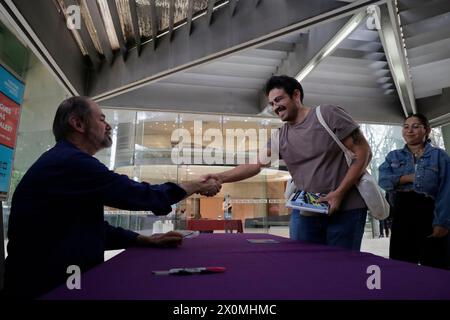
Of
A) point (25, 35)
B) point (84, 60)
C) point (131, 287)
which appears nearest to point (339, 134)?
point (131, 287)

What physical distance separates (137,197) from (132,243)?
48 centimetres

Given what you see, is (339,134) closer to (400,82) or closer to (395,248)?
(395,248)

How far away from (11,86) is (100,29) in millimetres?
1138

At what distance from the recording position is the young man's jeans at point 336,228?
5.23 ft

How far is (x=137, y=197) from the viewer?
1.16m

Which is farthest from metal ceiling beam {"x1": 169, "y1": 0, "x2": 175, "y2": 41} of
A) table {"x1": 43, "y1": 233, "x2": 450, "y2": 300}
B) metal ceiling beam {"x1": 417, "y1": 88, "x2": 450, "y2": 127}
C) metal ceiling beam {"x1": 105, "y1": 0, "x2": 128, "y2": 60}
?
metal ceiling beam {"x1": 417, "y1": 88, "x2": 450, "y2": 127}

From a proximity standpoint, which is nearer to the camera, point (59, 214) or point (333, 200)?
point (59, 214)

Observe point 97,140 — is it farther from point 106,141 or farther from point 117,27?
point 117,27

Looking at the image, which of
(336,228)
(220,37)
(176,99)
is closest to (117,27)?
(220,37)

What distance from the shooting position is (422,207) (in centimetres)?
211

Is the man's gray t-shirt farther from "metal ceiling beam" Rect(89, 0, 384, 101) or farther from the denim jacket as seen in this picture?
"metal ceiling beam" Rect(89, 0, 384, 101)

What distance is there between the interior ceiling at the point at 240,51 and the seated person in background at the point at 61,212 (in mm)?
1975

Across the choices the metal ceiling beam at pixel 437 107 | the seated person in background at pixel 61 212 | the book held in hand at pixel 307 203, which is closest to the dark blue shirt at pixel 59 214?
the seated person in background at pixel 61 212

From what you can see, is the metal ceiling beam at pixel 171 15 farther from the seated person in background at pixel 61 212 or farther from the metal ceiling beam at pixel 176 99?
the seated person in background at pixel 61 212
